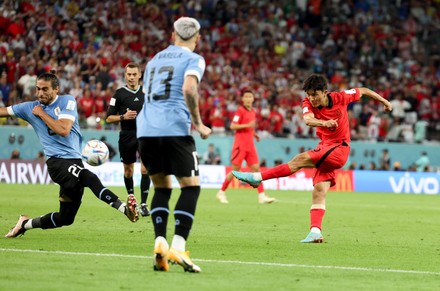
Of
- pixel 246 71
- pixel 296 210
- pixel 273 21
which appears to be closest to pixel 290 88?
pixel 246 71

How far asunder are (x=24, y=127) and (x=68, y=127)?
17487mm

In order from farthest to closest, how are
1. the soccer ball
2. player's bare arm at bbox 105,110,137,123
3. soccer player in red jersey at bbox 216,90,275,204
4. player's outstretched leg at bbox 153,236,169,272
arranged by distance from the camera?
1. soccer player in red jersey at bbox 216,90,275,204
2. player's bare arm at bbox 105,110,137,123
3. the soccer ball
4. player's outstretched leg at bbox 153,236,169,272

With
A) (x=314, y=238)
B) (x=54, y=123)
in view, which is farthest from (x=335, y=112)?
(x=54, y=123)

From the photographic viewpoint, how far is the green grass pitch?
8.22 m

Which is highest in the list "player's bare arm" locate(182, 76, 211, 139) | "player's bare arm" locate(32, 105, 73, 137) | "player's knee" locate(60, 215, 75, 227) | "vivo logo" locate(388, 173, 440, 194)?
"player's bare arm" locate(182, 76, 211, 139)

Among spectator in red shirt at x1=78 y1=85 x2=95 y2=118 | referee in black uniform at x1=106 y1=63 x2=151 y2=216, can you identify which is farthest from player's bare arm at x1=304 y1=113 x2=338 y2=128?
spectator in red shirt at x1=78 y1=85 x2=95 y2=118

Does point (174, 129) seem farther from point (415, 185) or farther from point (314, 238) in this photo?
point (415, 185)

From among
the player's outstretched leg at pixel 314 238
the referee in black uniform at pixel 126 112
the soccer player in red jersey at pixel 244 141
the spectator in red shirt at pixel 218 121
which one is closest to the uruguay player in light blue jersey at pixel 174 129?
the player's outstretched leg at pixel 314 238

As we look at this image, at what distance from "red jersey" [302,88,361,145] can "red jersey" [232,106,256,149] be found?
31.0 feet

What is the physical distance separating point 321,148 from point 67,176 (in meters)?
3.46

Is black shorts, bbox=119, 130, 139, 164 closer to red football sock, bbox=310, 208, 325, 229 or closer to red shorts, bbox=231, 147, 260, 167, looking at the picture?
red football sock, bbox=310, 208, 325, 229

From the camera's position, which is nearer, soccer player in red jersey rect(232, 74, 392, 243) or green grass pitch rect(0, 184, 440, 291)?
green grass pitch rect(0, 184, 440, 291)

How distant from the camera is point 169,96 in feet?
29.3

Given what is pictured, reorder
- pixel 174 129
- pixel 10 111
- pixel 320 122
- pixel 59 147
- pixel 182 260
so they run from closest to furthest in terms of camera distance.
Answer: pixel 182 260
pixel 174 129
pixel 10 111
pixel 59 147
pixel 320 122
